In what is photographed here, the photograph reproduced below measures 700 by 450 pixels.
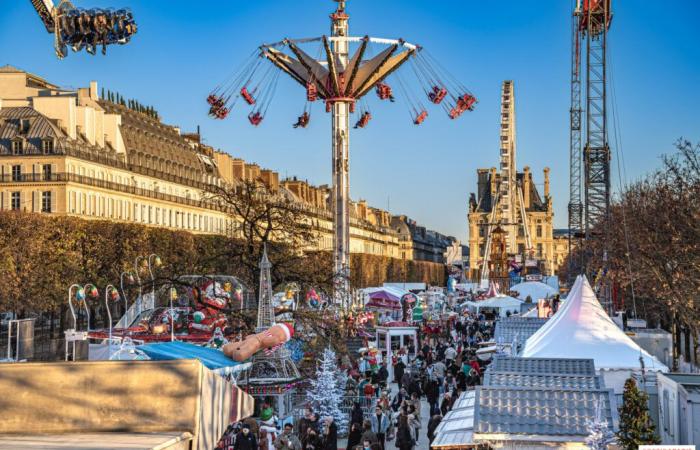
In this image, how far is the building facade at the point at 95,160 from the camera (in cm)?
6625

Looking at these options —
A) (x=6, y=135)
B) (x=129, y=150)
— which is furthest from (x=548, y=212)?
(x=6, y=135)

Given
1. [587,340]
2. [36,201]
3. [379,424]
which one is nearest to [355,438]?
[379,424]

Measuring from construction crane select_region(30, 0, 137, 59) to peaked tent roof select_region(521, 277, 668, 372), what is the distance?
8.49m

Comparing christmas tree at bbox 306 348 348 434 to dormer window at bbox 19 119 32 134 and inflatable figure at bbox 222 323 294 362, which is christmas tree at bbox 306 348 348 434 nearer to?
inflatable figure at bbox 222 323 294 362

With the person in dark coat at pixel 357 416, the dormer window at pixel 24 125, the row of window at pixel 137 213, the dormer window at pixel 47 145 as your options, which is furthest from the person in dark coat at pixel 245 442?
the dormer window at pixel 24 125

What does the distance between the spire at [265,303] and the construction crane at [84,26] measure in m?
8.07

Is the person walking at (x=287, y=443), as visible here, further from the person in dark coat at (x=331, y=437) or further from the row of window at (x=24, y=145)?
the row of window at (x=24, y=145)

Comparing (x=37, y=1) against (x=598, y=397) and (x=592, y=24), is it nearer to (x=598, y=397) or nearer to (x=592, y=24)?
(x=598, y=397)

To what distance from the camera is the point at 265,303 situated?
2145cm

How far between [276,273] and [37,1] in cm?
1492

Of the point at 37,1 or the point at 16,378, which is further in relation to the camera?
the point at 37,1

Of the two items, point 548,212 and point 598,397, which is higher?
point 548,212

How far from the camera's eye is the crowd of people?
56.5 ft

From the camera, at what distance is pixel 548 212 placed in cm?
16062
